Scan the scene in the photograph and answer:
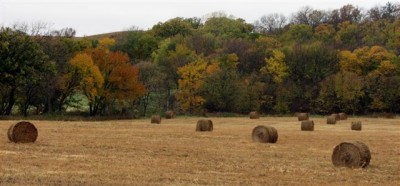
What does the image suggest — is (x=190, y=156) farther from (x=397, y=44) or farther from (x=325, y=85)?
(x=397, y=44)

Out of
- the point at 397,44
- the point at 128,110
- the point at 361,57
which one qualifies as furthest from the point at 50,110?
the point at 397,44

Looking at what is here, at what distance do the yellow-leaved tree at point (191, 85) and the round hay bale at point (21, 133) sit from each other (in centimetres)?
5616

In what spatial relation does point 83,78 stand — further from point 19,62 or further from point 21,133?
point 21,133

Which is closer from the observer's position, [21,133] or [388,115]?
[21,133]

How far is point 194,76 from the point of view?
3415 inches

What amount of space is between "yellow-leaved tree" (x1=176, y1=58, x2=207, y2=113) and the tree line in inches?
5.8

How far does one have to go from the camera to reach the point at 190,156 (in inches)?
856

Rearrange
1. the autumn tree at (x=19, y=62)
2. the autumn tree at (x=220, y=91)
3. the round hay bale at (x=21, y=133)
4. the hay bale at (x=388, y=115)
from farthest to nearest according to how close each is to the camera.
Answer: the autumn tree at (x=220, y=91) → the hay bale at (x=388, y=115) → the autumn tree at (x=19, y=62) → the round hay bale at (x=21, y=133)

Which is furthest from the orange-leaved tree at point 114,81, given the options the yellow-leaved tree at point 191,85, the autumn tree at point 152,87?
the yellow-leaved tree at point 191,85

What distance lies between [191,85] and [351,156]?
214 feet

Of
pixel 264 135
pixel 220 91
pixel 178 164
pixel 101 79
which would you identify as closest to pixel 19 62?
pixel 101 79

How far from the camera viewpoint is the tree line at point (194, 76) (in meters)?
66.3

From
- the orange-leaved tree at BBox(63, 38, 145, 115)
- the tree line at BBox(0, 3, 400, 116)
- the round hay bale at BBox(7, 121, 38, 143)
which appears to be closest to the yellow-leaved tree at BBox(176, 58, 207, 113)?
the tree line at BBox(0, 3, 400, 116)

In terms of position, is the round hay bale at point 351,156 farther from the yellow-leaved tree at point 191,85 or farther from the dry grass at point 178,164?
the yellow-leaved tree at point 191,85
